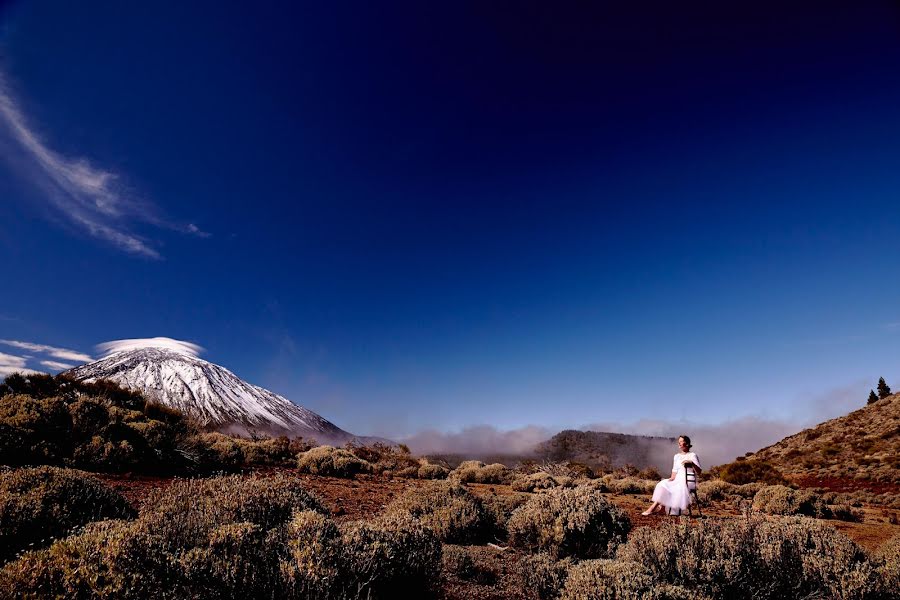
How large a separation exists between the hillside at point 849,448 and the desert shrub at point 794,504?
14.5 meters

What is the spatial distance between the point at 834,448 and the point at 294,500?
42.5 meters

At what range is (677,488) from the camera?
7.89 m

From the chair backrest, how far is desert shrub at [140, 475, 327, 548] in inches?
256

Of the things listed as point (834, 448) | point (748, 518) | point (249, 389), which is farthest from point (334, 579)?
point (249, 389)

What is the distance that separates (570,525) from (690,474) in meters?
2.82

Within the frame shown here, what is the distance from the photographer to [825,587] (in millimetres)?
4906

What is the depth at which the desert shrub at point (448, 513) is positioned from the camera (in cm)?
741

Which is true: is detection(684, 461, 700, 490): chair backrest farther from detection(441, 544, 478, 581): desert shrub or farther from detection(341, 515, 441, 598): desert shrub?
detection(341, 515, 441, 598): desert shrub

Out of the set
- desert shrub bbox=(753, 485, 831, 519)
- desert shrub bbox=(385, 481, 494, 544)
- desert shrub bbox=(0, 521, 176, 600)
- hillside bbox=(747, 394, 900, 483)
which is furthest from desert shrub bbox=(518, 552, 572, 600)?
hillside bbox=(747, 394, 900, 483)

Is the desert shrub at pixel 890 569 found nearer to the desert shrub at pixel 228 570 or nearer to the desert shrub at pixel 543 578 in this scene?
the desert shrub at pixel 543 578

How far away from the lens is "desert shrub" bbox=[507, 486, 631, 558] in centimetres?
672

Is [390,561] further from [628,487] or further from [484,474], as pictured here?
[628,487]

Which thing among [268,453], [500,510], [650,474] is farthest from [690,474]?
[650,474]

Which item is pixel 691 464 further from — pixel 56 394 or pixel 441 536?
pixel 56 394
